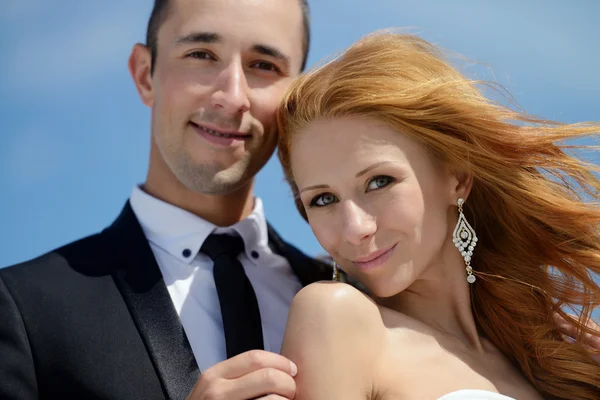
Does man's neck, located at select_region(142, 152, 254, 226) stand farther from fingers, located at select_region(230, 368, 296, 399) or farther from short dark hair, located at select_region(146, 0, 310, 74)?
fingers, located at select_region(230, 368, 296, 399)

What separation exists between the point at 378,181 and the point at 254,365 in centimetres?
101

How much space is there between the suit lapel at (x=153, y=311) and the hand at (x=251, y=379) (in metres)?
0.65

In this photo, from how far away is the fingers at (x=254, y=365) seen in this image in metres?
3.05

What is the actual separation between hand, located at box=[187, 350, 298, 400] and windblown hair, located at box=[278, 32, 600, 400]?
3.88 feet

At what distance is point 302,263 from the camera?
488cm

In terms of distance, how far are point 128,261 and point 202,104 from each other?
0.99m

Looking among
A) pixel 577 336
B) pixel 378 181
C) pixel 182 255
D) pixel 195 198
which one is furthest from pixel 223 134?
pixel 577 336

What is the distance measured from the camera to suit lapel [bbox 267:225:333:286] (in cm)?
481

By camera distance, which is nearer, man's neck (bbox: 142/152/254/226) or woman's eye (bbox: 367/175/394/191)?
woman's eye (bbox: 367/175/394/191)

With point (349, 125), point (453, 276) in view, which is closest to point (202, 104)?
point (349, 125)

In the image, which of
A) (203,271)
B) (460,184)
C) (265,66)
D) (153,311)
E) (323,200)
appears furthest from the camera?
(265,66)

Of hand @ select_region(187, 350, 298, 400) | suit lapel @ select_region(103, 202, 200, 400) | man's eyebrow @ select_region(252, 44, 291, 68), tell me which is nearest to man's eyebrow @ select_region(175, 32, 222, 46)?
man's eyebrow @ select_region(252, 44, 291, 68)

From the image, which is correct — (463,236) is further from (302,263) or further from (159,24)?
(159,24)

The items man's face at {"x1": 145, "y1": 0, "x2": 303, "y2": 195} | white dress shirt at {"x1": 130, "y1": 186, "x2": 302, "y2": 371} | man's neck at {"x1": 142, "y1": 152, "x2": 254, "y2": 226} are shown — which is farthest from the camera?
man's neck at {"x1": 142, "y1": 152, "x2": 254, "y2": 226}
